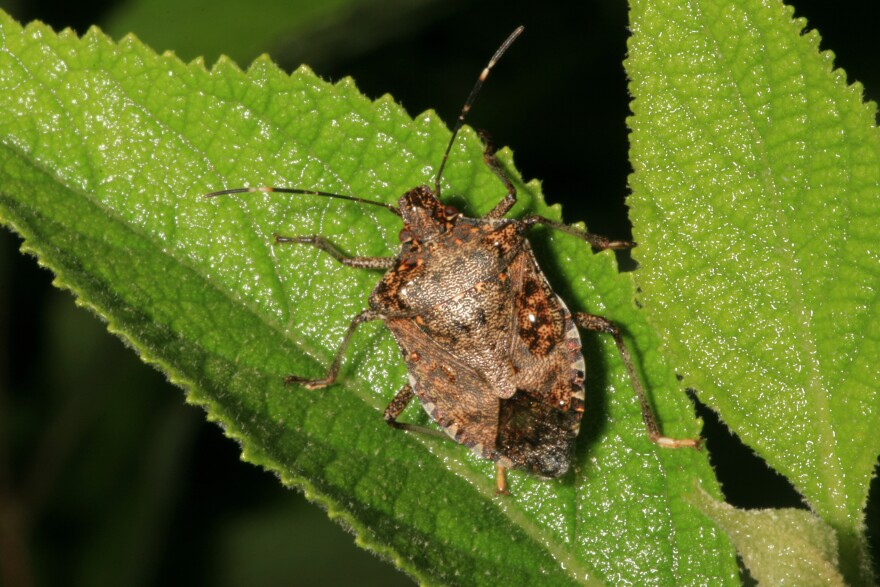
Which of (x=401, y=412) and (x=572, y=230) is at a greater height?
(x=572, y=230)

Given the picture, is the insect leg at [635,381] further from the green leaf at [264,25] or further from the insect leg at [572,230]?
the green leaf at [264,25]

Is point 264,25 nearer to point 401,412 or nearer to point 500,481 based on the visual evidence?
point 401,412

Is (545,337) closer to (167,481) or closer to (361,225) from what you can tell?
(361,225)

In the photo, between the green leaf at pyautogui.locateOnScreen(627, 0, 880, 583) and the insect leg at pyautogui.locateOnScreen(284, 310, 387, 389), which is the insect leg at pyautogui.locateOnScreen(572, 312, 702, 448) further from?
the insect leg at pyautogui.locateOnScreen(284, 310, 387, 389)

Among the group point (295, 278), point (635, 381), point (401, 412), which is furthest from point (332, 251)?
point (635, 381)

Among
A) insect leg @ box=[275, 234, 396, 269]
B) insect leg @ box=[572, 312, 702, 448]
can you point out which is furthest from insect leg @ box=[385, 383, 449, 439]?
insect leg @ box=[572, 312, 702, 448]

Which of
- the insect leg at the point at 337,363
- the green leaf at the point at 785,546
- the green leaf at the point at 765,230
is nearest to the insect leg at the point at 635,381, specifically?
the green leaf at the point at 765,230
